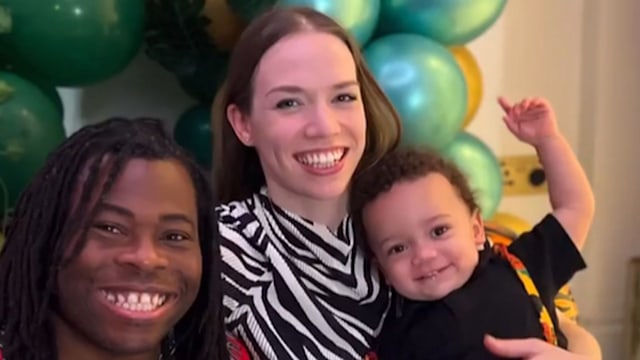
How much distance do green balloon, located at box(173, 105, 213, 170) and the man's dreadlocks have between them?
917 millimetres

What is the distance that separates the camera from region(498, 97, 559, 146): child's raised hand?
5.33 ft

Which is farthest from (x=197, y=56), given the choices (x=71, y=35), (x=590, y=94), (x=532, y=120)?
(x=590, y=94)

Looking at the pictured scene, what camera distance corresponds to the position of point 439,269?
1.39 meters

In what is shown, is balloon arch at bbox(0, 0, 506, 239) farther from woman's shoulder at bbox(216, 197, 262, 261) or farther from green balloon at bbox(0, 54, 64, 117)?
woman's shoulder at bbox(216, 197, 262, 261)

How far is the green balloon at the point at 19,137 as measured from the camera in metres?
1.70

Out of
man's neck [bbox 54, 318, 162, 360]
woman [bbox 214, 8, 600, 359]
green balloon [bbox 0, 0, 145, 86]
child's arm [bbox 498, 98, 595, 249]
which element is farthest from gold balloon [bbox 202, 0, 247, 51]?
man's neck [bbox 54, 318, 162, 360]

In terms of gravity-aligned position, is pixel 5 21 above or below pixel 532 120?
above

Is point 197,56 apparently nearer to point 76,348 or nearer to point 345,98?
point 345,98

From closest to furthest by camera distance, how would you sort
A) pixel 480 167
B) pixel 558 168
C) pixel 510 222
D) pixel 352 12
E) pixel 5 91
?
pixel 558 168 → pixel 5 91 → pixel 352 12 → pixel 480 167 → pixel 510 222

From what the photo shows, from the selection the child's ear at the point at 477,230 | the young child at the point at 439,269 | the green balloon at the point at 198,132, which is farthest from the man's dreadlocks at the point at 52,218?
the green balloon at the point at 198,132

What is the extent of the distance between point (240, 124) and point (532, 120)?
1.61ft

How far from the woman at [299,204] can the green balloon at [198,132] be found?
1.83 ft

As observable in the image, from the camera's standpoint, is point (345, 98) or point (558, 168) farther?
point (558, 168)

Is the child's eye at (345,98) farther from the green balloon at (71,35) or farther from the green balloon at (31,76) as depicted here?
the green balloon at (31,76)
